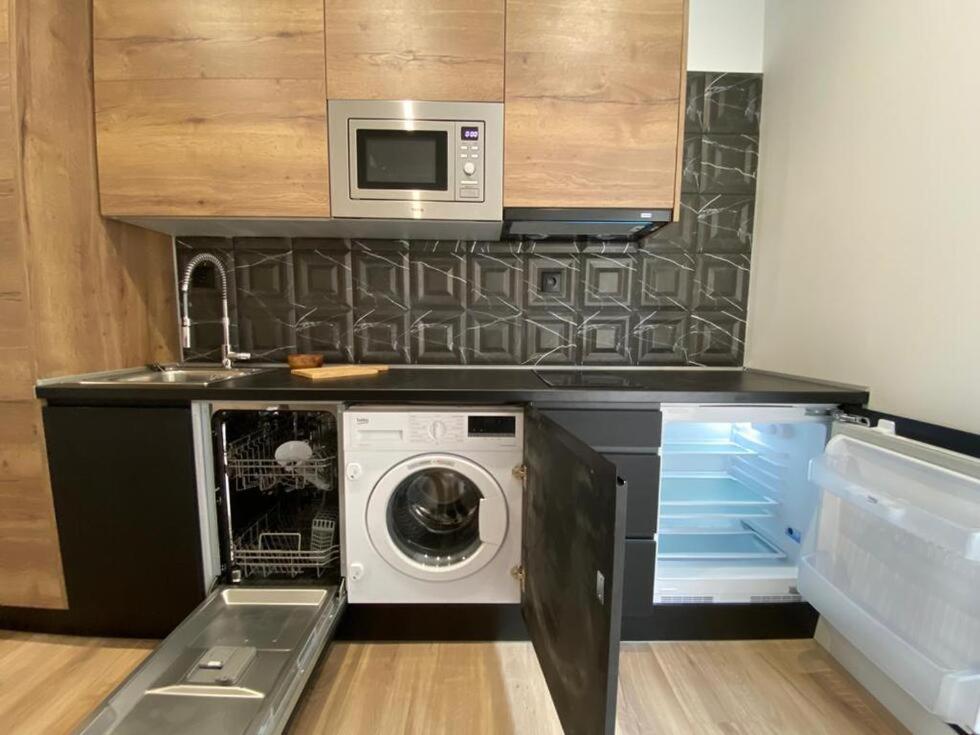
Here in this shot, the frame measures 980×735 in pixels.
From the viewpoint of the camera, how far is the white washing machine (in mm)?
1363

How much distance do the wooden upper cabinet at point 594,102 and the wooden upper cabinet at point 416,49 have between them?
9 cm

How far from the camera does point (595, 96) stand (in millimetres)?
1458

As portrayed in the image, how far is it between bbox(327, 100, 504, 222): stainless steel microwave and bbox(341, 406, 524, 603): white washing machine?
29.2 inches

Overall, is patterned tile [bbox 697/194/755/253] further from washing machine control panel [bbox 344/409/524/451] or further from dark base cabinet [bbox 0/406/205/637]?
dark base cabinet [bbox 0/406/205/637]

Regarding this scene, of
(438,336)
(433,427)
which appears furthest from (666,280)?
(433,427)

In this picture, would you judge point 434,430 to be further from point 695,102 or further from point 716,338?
point 695,102

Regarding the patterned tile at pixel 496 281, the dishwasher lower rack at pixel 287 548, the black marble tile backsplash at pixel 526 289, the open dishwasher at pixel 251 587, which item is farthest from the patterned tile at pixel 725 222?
the dishwasher lower rack at pixel 287 548

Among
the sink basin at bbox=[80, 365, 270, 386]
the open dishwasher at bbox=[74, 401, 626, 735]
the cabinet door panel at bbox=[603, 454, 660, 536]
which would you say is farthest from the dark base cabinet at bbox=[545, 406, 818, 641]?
the sink basin at bbox=[80, 365, 270, 386]

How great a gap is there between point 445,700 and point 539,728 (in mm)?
290

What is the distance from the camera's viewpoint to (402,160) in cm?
149

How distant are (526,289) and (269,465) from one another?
1311mm

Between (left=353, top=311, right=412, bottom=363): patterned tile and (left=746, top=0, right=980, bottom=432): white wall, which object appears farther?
(left=353, top=311, right=412, bottom=363): patterned tile

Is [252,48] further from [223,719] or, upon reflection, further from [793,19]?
[793,19]

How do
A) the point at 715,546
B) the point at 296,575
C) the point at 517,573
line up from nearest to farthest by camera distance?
the point at 517,573, the point at 296,575, the point at 715,546
